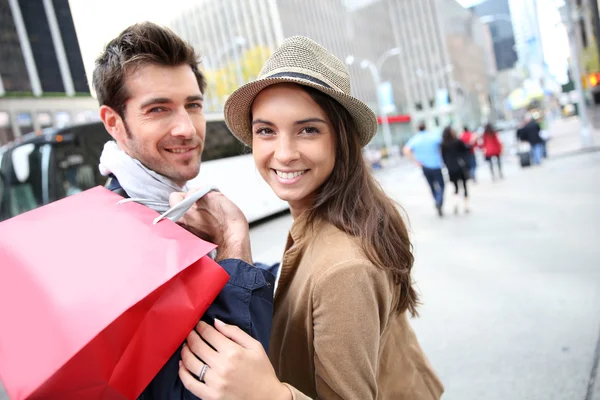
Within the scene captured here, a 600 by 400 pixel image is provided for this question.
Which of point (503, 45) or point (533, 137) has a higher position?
point (503, 45)

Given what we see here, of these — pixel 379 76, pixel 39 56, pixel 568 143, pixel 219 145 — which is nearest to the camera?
pixel 39 56

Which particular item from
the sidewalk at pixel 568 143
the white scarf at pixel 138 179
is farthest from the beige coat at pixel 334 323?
the sidewalk at pixel 568 143

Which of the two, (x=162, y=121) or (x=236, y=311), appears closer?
(x=236, y=311)

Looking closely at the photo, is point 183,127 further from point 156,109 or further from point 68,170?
point 68,170

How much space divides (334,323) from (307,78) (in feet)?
2.06

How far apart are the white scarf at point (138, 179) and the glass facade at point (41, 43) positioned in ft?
1.19

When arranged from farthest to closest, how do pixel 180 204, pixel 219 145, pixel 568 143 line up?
pixel 568 143 < pixel 219 145 < pixel 180 204

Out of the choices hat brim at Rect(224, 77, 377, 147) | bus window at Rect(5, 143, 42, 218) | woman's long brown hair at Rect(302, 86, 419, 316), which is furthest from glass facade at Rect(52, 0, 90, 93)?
bus window at Rect(5, 143, 42, 218)

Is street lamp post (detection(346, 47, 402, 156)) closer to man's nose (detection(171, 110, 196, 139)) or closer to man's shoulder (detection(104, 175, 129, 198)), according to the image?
man's nose (detection(171, 110, 196, 139))

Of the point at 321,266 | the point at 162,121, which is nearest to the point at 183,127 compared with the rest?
the point at 162,121

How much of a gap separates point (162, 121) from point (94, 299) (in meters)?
0.74

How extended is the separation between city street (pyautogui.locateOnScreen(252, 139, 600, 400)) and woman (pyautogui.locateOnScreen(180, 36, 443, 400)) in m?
0.42

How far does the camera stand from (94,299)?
73 cm

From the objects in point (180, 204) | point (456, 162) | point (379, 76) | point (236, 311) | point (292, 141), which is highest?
point (379, 76)
